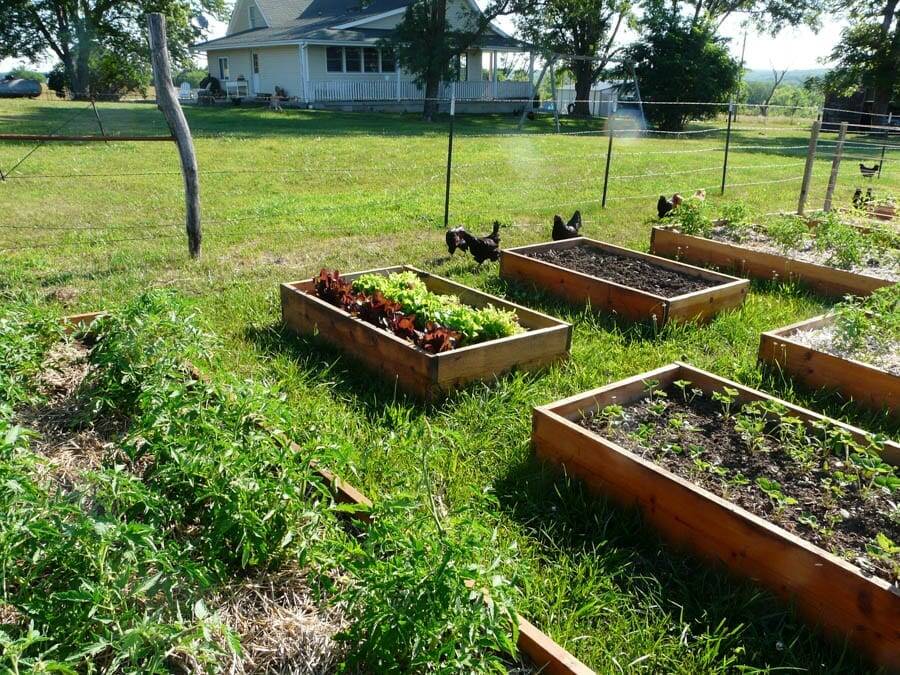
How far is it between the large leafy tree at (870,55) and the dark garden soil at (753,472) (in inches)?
1234

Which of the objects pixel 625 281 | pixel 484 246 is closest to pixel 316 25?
pixel 484 246

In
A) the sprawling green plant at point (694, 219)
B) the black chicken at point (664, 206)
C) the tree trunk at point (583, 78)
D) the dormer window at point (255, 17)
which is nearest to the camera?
the sprawling green plant at point (694, 219)

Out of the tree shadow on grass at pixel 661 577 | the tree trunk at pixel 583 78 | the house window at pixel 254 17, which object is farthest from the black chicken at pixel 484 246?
the house window at pixel 254 17

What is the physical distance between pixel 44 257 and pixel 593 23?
28.8 m

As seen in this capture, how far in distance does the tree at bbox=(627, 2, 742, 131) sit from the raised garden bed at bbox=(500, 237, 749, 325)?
22016mm

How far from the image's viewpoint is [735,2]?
34.3 meters

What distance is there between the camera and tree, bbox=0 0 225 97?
99.3 feet

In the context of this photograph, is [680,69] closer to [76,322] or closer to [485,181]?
[485,181]

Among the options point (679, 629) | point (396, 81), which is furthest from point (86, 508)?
point (396, 81)

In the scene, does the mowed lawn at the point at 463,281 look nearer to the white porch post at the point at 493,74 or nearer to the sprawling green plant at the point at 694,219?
the sprawling green plant at the point at 694,219

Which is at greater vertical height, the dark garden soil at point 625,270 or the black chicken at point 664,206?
the black chicken at point 664,206

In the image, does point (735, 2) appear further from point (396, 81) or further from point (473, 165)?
point (473, 165)

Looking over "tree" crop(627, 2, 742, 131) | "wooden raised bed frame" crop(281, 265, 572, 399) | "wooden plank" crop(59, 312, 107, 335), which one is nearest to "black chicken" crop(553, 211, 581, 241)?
"wooden raised bed frame" crop(281, 265, 572, 399)

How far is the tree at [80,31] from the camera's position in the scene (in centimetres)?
3027
